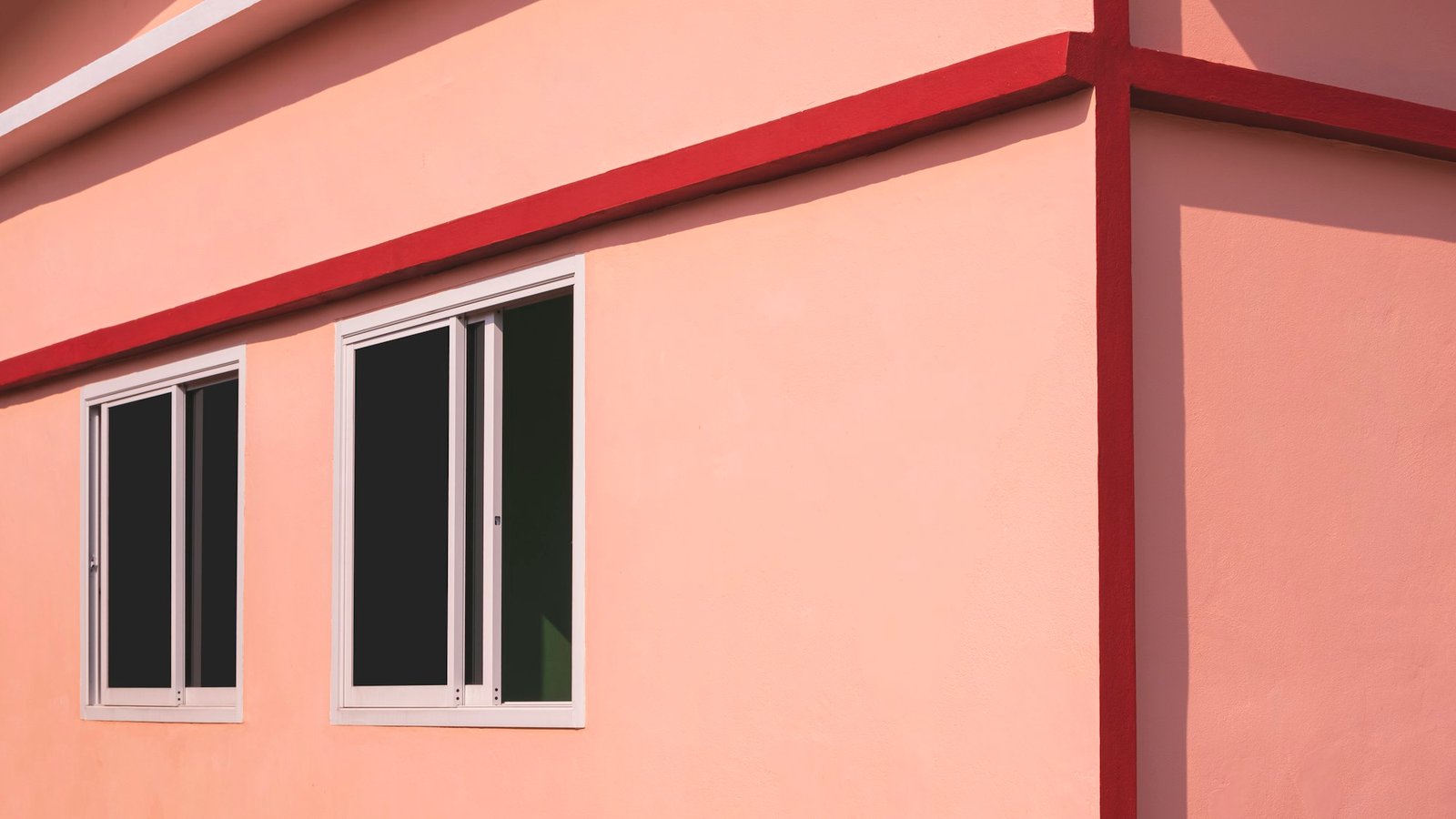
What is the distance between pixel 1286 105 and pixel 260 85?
4761mm

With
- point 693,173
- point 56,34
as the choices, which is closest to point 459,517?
point 693,173

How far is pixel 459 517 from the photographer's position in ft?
20.7

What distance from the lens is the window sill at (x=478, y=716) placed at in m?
5.73

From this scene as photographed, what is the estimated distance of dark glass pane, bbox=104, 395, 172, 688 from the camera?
8.18 m

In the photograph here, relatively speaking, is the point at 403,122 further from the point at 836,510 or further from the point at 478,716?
the point at 836,510

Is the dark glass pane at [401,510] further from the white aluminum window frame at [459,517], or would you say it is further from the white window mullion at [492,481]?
the white window mullion at [492,481]

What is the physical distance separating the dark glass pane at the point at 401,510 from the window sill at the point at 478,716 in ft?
0.46

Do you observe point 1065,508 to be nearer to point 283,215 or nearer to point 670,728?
point 670,728

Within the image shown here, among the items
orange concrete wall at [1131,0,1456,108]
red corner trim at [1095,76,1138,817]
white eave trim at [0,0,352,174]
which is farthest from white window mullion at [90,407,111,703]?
orange concrete wall at [1131,0,1456,108]

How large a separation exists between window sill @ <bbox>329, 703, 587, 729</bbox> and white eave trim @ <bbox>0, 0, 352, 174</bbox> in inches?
116

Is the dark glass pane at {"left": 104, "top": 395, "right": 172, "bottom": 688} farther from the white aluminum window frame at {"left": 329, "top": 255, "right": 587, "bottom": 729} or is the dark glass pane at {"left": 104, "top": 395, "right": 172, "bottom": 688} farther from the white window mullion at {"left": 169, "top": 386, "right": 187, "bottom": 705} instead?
the white aluminum window frame at {"left": 329, "top": 255, "right": 587, "bottom": 729}

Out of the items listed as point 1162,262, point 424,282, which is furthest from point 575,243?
point 1162,262

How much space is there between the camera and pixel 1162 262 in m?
4.48

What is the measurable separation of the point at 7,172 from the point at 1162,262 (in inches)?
295
